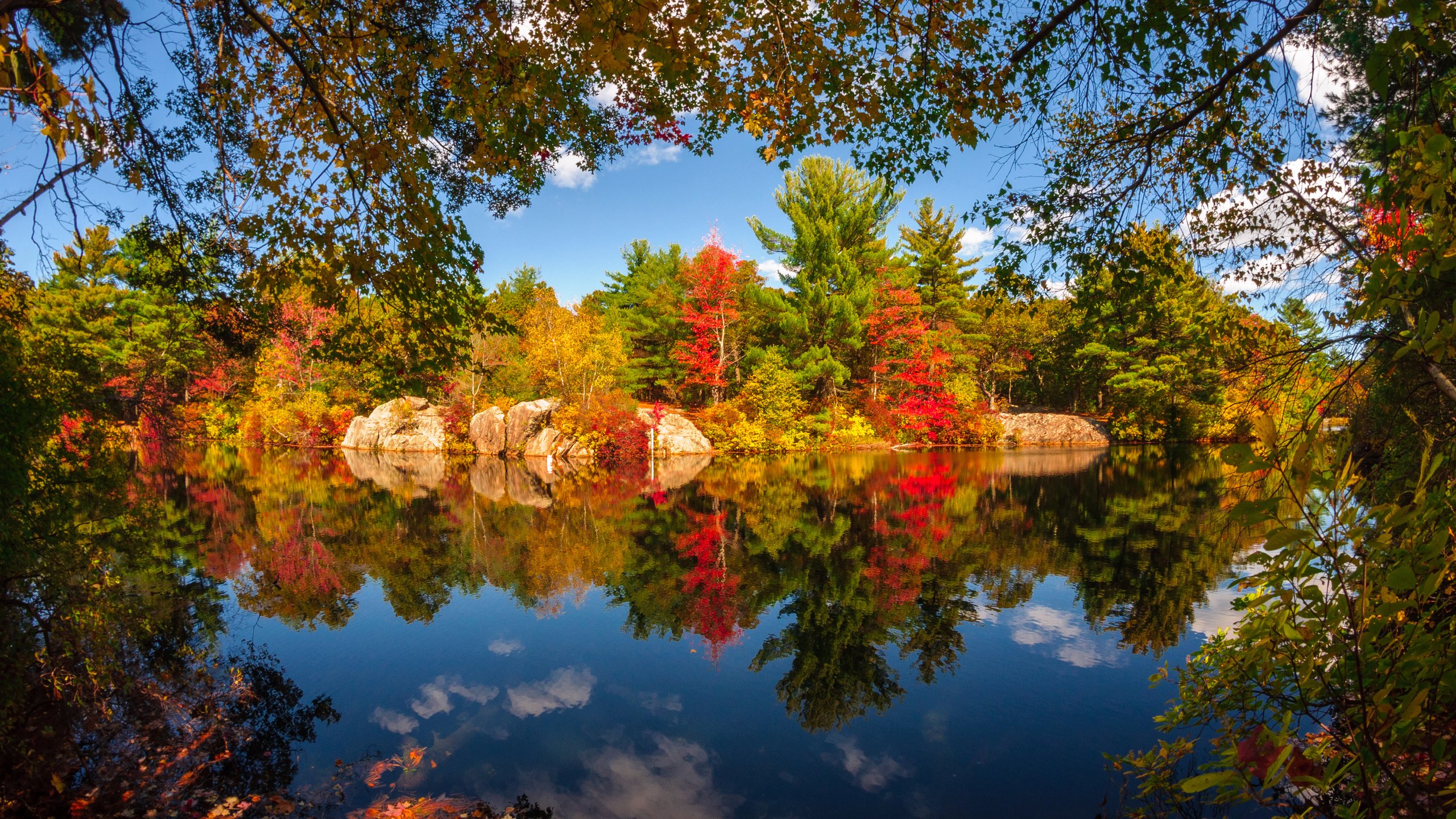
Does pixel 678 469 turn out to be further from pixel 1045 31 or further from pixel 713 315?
pixel 1045 31

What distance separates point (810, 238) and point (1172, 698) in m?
21.0

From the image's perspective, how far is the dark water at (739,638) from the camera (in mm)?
4137

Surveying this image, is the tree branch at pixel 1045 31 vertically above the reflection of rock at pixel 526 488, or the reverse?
→ the tree branch at pixel 1045 31

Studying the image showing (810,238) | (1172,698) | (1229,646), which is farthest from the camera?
(810,238)

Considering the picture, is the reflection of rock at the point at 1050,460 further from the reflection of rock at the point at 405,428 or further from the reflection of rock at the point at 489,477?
the reflection of rock at the point at 405,428

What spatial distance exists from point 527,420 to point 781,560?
54.5 ft

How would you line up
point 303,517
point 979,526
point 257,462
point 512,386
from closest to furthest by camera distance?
point 979,526 < point 303,517 < point 257,462 < point 512,386

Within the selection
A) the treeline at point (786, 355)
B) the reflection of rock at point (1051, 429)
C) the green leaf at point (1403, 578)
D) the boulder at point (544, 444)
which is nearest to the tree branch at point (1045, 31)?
the green leaf at point (1403, 578)

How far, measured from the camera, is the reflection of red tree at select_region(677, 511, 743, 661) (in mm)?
6363

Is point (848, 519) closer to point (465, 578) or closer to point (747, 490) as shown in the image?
point (747, 490)

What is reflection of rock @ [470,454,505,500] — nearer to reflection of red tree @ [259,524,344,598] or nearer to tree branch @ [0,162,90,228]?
reflection of red tree @ [259,524,344,598]

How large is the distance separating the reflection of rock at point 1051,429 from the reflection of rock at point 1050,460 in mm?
1157

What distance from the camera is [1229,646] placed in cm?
291

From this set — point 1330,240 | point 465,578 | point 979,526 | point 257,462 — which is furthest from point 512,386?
point 1330,240
